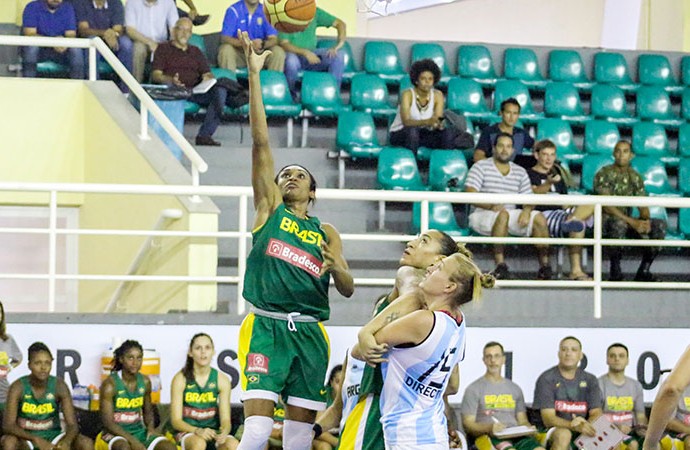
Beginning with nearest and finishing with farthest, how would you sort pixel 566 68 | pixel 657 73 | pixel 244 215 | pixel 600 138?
pixel 244 215
pixel 600 138
pixel 566 68
pixel 657 73

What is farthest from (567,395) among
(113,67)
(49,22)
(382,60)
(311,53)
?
(49,22)

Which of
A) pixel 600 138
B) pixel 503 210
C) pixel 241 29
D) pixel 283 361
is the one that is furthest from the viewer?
pixel 600 138

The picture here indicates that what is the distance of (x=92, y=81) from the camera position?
11734mm

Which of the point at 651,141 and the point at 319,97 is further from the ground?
the point at 319,97

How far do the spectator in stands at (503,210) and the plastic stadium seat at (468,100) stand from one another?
1.38 m

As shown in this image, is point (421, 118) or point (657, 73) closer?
point (421, 118)

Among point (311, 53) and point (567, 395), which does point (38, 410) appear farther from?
point (311, 53)

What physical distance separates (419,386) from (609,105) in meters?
8.93

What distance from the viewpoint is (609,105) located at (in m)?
13.7

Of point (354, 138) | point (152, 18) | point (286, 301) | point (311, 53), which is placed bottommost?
point (286, 301)

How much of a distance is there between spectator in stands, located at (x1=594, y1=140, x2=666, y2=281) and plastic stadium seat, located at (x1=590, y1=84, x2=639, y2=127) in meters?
2.15

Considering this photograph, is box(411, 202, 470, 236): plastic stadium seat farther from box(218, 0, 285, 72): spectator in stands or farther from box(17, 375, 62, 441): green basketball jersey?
box(17, 375, 62, 441): green basketball jersey

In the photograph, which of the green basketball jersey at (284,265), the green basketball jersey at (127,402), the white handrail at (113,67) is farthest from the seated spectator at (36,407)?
the green basketball jersey at (284,265)

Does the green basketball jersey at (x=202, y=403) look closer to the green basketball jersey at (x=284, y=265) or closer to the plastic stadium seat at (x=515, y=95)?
the green basketball jersey at (x=284, y=265)
